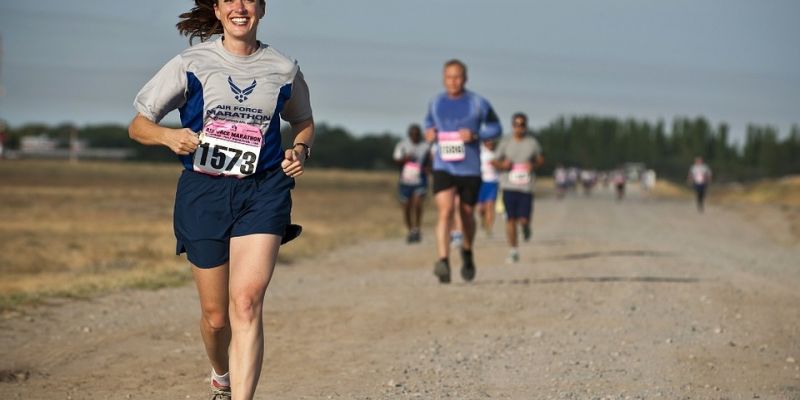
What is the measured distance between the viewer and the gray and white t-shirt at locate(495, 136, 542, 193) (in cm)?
1803

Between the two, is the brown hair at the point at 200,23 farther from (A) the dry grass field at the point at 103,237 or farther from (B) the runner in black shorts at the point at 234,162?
(A) the dry grass field at the point at 103,237

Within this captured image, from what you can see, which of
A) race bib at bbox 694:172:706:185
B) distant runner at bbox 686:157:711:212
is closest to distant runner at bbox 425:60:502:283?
distant runner at bbox 686:157:711:212

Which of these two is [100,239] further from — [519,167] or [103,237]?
[519,167]

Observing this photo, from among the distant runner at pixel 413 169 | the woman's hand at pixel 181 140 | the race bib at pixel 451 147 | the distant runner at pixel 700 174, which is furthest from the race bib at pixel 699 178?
the woman's hand at pixel 181 140

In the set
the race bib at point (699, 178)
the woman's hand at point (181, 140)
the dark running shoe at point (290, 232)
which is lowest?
the race bib at point (699, 178)

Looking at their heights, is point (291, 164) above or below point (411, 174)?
above

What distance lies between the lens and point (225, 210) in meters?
6.14

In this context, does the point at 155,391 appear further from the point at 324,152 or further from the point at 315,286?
the point at 324,152

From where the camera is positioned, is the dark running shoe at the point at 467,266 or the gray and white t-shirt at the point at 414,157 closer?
the dark running shoe at the point at 467,266

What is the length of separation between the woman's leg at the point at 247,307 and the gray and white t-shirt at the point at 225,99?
360 millimetres

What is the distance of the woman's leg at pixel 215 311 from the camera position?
6238 mm

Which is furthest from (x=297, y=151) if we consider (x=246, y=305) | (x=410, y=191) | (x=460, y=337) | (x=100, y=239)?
(x=100, y=239)

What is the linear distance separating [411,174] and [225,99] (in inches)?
629

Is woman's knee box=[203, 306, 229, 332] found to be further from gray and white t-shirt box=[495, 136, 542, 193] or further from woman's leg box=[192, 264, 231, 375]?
Answer: gray and white t-shirt box=[495, 136, 542, 193]
